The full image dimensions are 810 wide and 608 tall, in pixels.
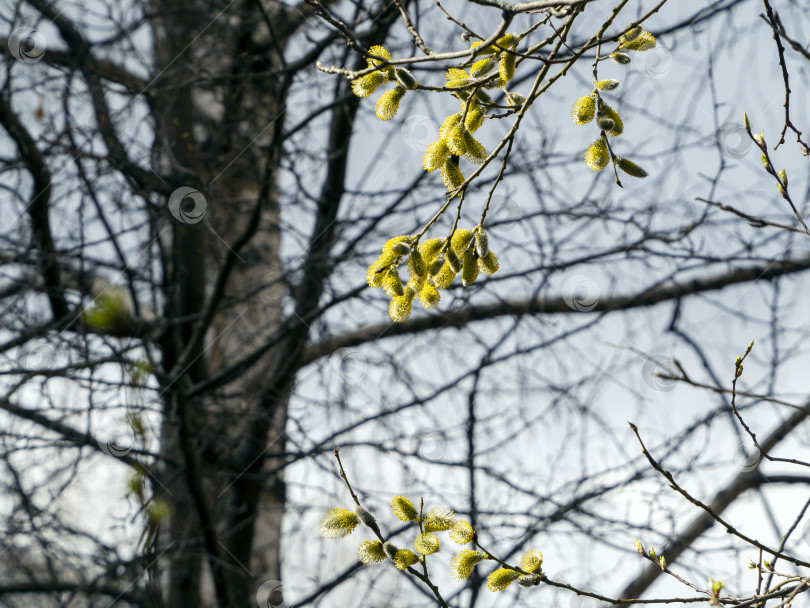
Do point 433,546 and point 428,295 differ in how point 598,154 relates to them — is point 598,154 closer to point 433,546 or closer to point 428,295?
point 428,295

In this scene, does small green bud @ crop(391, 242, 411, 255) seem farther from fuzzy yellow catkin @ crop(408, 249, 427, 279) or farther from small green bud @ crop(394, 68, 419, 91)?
small green bud @ crop(394, 68, 419, 91)

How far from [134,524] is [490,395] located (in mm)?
1553

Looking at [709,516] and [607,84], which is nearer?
[607,84]

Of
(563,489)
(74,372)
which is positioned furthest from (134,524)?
(563,489)

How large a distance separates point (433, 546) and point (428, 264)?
0.41 meters

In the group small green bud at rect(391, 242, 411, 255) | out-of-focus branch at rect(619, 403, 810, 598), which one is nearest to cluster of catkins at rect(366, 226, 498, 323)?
small green bud at rect(391, 242, 411, 255)

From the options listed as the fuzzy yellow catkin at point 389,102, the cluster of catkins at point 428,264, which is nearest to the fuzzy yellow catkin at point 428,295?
the cluster of catkins at point 428,264

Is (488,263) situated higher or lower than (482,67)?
lower

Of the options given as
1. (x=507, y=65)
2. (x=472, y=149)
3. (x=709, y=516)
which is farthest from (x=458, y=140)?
(x=709, y=516)

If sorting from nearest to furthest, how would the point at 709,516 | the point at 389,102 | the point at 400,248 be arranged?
Answer: the point at 400,248 → the point at 389,102 → the point at 709,516

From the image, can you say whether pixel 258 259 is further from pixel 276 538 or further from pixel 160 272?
pixel 276 538

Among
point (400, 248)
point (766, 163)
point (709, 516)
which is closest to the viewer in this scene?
point (400, 248)

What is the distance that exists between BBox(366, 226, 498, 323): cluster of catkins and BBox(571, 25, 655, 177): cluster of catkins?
239 mm

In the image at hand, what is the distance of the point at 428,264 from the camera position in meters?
1.09
